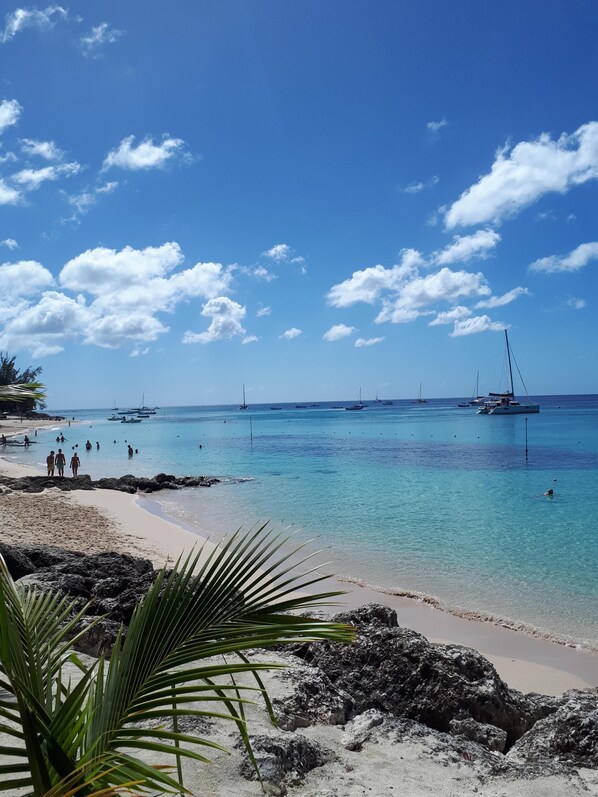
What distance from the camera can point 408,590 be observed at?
39.7ft

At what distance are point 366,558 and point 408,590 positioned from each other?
2.74 metres

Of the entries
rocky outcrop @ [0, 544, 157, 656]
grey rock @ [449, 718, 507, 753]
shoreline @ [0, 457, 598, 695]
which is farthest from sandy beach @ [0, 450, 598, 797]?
rocky outcrop @ [0, 544, 157, 656]

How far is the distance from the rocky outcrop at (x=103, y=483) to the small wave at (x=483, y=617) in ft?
57.3

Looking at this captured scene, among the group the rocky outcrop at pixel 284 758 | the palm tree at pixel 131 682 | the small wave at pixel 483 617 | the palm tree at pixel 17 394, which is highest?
the palm tree at pixel 17 394

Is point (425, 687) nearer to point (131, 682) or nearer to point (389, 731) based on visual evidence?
point (389, 731)

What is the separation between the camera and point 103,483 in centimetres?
2884

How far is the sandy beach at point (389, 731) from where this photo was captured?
4004 millimetres

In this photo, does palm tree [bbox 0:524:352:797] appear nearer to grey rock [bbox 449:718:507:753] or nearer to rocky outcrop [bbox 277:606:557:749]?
rocky outcrop [bbox 277:606:557:749]

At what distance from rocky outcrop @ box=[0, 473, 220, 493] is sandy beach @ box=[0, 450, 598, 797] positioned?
22.8ft

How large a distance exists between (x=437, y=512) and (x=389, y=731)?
1681cm

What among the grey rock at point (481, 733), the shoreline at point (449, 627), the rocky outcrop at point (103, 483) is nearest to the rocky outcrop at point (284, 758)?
the shoreline at point (449, 627)

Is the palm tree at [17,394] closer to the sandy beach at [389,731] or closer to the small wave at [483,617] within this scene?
the sandy beach at [389,731]

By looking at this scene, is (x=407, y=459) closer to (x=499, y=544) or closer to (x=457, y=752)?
(x=499, y=544)

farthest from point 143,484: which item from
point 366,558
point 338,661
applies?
point 338,661
